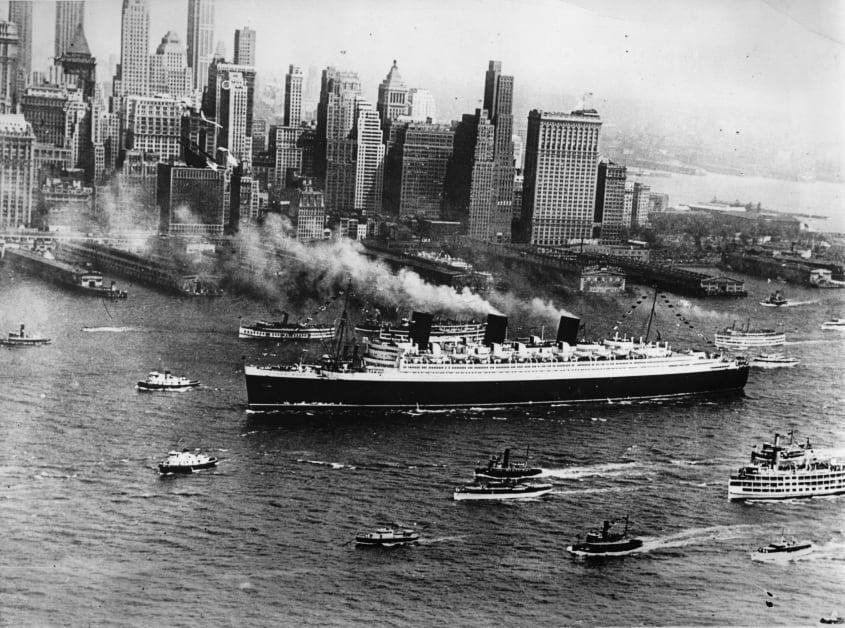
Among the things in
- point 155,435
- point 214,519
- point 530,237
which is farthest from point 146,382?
point 530,237

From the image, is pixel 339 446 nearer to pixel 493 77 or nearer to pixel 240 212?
pixel 493 77

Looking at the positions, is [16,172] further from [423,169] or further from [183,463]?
[423,169]

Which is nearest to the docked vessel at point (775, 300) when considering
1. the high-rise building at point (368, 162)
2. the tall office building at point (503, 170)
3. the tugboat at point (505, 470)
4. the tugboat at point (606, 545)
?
the tall office building at point (503, 170)

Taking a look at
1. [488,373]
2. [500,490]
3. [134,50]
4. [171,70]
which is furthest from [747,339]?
[171,70]

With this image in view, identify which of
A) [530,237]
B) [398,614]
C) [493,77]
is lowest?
[398,614]

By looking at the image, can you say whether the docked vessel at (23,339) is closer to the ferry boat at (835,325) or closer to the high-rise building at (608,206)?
the high-rise building at (608,206)

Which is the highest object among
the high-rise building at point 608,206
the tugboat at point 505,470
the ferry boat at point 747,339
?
the high-rise building at point 608,206

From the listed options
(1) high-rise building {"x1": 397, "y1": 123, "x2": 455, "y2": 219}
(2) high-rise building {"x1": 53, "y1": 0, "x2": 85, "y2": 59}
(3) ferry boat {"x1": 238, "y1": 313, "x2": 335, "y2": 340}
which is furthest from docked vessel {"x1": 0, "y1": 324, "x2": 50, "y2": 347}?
(1) high-rise building {"x1": 397, "y1": 123, "x2": 455, "y2": 219}
